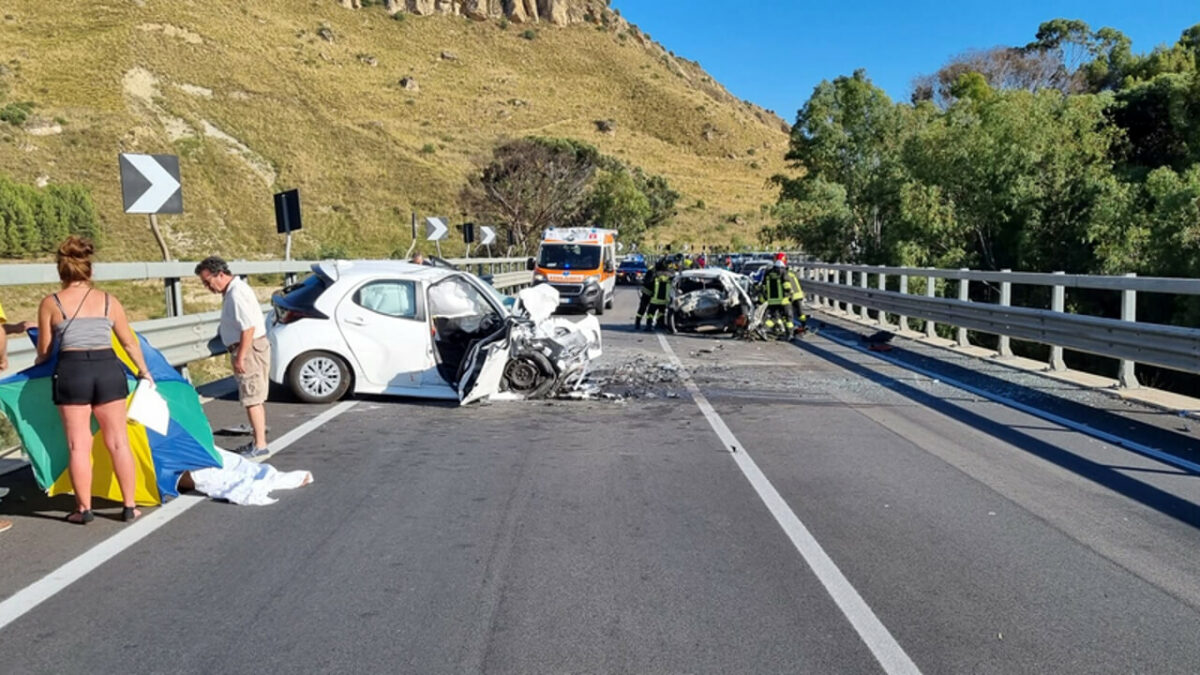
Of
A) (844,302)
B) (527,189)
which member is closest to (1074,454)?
(844,302)

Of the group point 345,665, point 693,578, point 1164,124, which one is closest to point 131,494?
point 345,665

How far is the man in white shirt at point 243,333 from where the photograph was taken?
8.00 metres

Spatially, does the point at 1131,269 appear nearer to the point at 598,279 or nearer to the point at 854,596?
the point at 598,279

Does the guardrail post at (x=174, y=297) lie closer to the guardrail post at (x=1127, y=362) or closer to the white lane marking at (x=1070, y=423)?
the white lane marking at (x=1070, y=423)

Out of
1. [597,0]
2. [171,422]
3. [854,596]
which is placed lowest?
[854,596]

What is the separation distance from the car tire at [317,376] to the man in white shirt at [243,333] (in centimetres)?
266

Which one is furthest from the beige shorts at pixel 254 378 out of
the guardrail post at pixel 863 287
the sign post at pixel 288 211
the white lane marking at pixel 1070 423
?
the guardrail post at pixel 863 287

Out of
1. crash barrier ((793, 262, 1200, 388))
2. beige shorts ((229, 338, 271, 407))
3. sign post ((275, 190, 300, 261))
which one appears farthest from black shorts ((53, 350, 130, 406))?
sign post ((275, 190, 300, 261))

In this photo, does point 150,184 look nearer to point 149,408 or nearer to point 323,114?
point 149,408

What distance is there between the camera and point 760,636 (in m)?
4.43

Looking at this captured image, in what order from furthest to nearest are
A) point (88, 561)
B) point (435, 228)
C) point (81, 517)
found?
point (435, 228)
point (81, 517)
point (88, 561)

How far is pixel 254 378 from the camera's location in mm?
8109

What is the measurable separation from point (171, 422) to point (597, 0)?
154961mm

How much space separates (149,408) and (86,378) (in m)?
0.48
